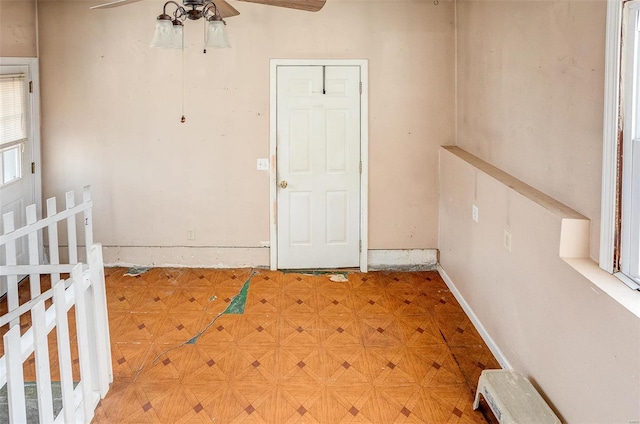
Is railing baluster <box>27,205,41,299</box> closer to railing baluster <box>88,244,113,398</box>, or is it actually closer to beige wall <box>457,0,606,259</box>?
railing baluster <box>88,244,113,398</box>

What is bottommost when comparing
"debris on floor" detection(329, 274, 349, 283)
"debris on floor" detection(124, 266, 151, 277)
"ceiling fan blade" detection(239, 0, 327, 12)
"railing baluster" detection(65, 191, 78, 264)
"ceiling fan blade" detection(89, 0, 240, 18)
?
"debris on floor" detection(329, 274, 349, 283)

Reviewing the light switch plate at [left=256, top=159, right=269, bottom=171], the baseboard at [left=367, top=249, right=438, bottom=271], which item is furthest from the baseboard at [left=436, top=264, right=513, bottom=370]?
the light switch plate at [left=256, top=159, right=269, bottom=171]

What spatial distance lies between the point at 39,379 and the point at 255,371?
4.91 feet

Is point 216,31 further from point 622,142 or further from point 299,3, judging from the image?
point 622,142

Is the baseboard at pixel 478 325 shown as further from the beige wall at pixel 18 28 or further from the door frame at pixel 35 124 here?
the beige wall at pixel 18 28

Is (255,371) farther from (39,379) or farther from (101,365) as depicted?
(39,379)

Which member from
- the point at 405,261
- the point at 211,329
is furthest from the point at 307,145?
the point at 211,329

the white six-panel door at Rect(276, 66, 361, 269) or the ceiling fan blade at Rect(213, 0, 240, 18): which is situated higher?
the ceiling fan blade at Rect(213, 0, 240, 18)

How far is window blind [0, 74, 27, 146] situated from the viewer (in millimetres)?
4723

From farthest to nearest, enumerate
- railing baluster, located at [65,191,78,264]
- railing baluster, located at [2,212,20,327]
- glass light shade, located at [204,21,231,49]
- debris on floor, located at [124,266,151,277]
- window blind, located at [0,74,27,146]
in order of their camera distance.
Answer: debris on floor, located at [124,266,151,277], window blind, located at [0,74,27,146], railing baluster, located at [65,191,78,264], railing baluster, located at [2,212,20,327], glass light shade, located at [204,21,231,49]

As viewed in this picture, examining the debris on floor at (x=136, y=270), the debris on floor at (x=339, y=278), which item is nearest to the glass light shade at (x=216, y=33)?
the debris on floor at (x=339, y=278)

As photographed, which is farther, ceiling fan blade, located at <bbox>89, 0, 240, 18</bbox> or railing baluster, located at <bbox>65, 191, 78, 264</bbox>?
railing baluster, located at <bbox>65, 191, 78, 264</bbox>

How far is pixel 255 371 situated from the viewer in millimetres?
3641

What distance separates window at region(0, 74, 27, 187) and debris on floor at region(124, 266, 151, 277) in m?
1.36
